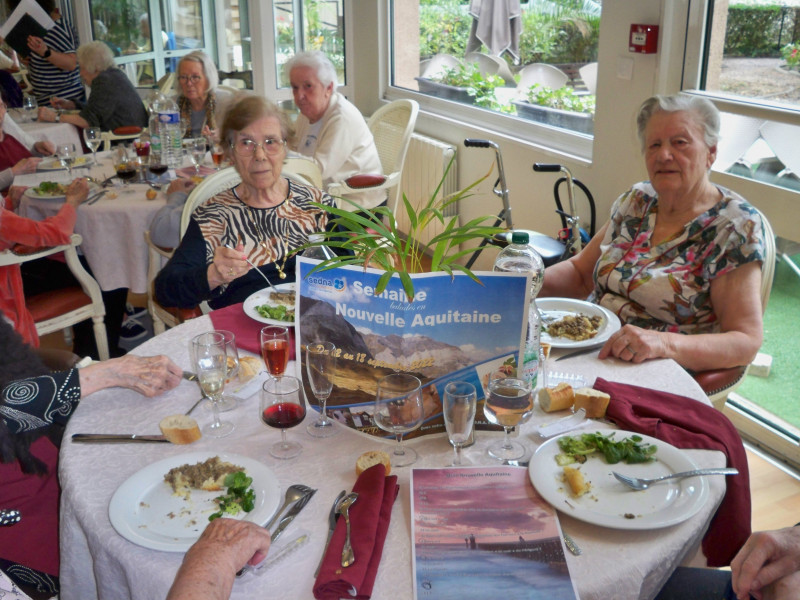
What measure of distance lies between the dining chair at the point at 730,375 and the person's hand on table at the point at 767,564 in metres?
0.62

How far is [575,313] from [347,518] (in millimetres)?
993

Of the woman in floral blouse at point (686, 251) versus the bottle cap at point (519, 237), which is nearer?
the bottle cap at point (519, 237)

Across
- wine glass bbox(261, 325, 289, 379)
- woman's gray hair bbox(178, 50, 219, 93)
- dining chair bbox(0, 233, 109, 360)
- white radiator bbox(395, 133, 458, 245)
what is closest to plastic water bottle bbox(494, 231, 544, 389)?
wine glass bbox(261, 325, 289, 379)

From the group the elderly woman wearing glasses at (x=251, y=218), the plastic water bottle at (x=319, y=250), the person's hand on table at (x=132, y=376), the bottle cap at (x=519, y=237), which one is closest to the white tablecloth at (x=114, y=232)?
the elderly woman wearing glasses at (x=251, y=218)

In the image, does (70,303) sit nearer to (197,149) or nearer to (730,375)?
(197,149)

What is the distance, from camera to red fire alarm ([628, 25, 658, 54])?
9.03ft

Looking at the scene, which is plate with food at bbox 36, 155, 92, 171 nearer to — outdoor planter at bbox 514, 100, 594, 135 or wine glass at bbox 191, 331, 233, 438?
Result: outdoor planter at bbox 514, 100, 594, 135

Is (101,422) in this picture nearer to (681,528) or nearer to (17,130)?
(681,528)

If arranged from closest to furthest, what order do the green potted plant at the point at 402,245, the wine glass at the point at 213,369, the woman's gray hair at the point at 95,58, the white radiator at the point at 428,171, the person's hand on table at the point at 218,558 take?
the person's hand on table at the point at 218,558 → the green potted plant at the point at 402,245 → the wine glass at the point at 213,369 → the white radiator at the point at 428,171 → the woman's gray hair at the point at 95,58

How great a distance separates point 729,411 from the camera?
2.82 m

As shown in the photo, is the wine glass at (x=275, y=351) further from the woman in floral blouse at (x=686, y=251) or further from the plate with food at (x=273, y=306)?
the woman in floral blouse at (x=686, y=251)

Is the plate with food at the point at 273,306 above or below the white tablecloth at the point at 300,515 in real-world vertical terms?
above

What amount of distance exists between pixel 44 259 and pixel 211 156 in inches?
44.2

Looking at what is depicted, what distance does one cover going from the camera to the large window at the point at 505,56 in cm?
360
